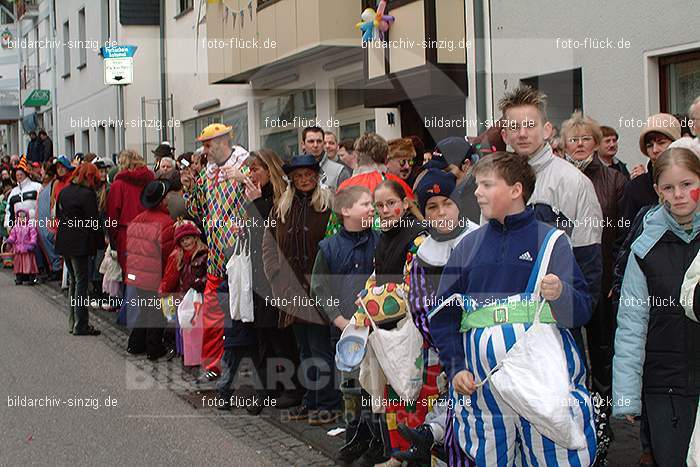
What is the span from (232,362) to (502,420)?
409 cm

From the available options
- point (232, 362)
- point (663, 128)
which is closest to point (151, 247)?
point (232, 362)

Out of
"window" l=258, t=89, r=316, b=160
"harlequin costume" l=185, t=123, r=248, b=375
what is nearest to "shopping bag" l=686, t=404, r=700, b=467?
"harlequin costume" l=185, t=123, r=248, b=375

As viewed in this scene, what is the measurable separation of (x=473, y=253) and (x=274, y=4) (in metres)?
13.6

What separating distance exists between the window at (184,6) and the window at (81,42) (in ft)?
24.6

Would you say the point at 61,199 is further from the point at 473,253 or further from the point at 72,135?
the point at 72,135

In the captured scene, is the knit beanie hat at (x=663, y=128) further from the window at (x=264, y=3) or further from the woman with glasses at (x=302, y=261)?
the window at (x=264, y=3)

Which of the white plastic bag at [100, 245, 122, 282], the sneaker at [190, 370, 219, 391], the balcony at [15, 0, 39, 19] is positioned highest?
the balcony at [15, 0, 39, 19]

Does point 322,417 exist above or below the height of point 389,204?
below

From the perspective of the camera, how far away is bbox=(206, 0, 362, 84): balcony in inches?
615

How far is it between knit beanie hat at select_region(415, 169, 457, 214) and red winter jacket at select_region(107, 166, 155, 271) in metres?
6.43

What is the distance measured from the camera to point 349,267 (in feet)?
21.0

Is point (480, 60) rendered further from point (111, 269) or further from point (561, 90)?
point (111, 269)

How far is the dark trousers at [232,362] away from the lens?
313 inches

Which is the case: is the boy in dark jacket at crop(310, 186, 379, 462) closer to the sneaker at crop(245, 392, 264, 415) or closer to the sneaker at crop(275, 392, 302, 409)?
the sneaker at crop(275, 392, 302, 409)
